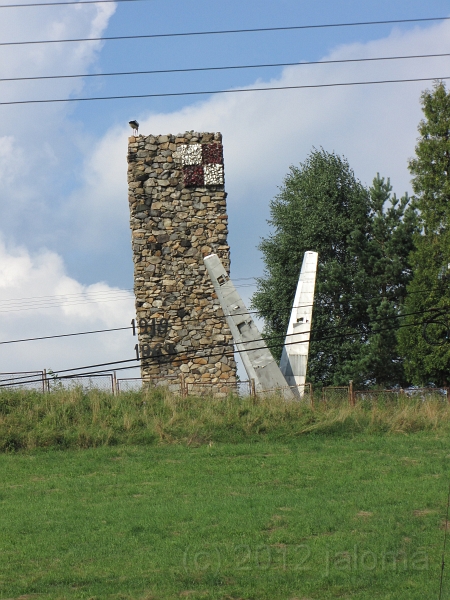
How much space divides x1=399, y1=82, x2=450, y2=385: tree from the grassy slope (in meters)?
10.4

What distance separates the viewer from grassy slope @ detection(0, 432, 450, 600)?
9375 millimetres

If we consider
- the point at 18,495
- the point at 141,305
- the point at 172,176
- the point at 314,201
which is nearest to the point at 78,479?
the point at 18,495

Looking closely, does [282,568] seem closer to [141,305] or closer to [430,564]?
[430,564]

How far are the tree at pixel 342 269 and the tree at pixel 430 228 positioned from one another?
12.4 ft

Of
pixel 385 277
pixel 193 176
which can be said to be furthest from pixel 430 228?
pixel 193 176

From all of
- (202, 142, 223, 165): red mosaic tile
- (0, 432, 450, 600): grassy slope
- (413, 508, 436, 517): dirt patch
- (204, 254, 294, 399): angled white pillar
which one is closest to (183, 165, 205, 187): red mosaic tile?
(202, 142, 223, 165): red mosaic tile

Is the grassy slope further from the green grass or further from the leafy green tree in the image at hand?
the leafy green tree

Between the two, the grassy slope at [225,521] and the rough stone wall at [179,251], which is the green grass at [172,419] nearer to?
the grassy slope at [225,521]

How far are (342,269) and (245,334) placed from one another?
37.5 feet

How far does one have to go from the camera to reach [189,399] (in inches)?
851

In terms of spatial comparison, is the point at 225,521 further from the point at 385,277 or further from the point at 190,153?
the point at 385,277

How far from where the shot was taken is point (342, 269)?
3397cm

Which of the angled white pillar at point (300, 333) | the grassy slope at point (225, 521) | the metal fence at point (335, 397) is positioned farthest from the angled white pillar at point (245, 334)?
the grassy slope at point (225, 521)

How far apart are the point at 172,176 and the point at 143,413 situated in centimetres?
842
